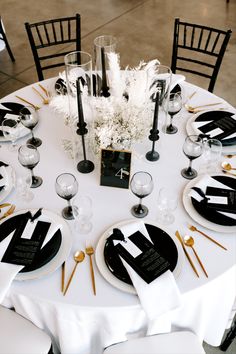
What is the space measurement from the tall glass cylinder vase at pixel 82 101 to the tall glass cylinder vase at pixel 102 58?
120 mm

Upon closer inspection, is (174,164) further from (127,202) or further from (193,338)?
(193,338)

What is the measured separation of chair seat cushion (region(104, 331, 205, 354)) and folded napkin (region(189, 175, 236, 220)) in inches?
22.2

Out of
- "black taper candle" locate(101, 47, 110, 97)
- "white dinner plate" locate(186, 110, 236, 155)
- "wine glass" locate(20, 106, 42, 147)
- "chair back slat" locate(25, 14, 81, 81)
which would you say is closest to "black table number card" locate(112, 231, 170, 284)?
"white dinner plate" locate(186, 110, 236, 155)

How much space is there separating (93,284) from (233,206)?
714 mm

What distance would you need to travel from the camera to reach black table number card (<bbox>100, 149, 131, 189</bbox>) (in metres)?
1.73

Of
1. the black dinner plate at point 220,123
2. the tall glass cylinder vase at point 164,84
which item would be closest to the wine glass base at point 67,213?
the tall glass cylinder vase at point 164,84

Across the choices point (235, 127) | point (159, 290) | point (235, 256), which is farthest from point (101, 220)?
point (235, 127)

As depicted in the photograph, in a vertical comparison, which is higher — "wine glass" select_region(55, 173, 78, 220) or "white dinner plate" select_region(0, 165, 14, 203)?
"wine glass" select_region(55, 173, 78, 220)

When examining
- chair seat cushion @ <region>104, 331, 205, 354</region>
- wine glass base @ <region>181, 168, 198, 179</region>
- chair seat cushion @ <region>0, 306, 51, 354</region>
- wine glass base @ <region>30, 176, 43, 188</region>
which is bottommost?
chair seat cushion @ <region>0, 306, 51, 354</region>

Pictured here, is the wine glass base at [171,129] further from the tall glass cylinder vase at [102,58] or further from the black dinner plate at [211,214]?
the black dinner plate at [211,214]

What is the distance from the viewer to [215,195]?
1.78 meters

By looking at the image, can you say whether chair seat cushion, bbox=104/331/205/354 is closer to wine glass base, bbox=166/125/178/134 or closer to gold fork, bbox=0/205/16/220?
gold fork, bbox=0/205/16/220

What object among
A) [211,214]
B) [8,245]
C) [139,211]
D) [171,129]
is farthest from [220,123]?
[8,245]

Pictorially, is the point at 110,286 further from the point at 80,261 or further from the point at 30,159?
the point at 30,159
